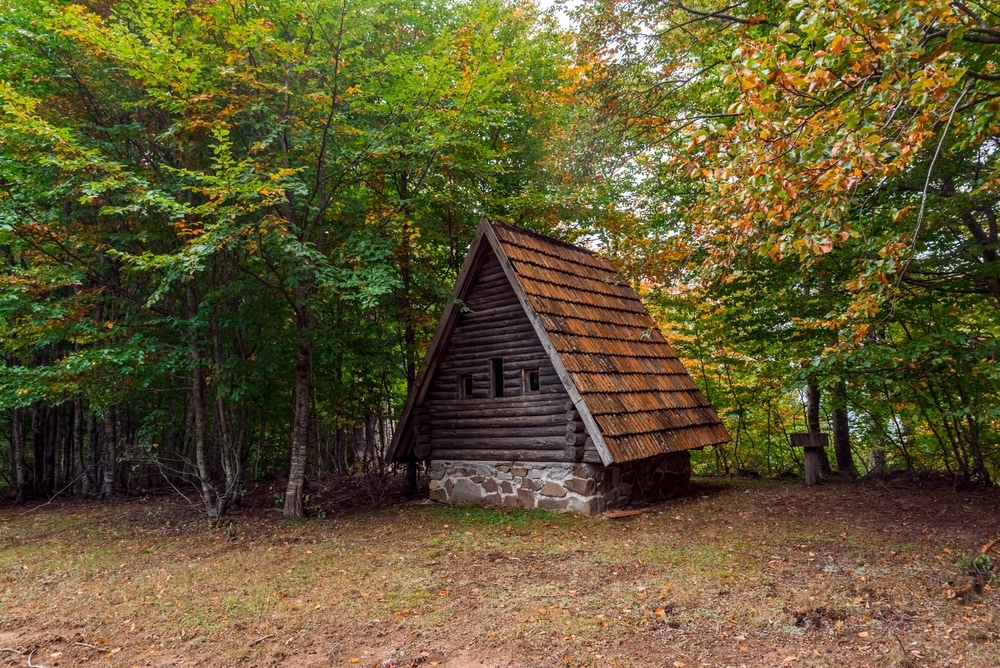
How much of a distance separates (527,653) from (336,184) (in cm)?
751

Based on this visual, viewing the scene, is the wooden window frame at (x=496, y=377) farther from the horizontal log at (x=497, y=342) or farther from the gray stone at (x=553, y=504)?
the gray stone at (x=553, y=504)

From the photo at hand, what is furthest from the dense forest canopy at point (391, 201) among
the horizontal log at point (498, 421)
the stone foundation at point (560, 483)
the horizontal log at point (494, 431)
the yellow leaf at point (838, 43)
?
the stone foundation at point (560, 483)

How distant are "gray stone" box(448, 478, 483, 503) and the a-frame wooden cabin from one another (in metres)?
0.02

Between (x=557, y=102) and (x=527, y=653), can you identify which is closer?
(x=527, y=653)

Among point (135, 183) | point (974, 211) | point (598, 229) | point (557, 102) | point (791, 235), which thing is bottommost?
point (791, 235)

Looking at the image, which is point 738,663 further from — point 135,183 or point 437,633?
point 135,183

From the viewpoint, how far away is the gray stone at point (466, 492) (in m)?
10.1

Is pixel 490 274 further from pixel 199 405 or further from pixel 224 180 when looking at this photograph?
pixel 199 405

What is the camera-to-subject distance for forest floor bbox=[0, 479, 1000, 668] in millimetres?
4406

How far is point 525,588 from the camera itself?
579cm

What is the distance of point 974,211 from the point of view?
7.20m

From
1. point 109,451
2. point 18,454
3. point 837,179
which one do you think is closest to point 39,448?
point 18,454

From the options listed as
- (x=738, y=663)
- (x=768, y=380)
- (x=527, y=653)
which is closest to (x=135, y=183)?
(x=527, y=653)

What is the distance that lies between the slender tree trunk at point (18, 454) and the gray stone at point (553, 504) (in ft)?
34.8
